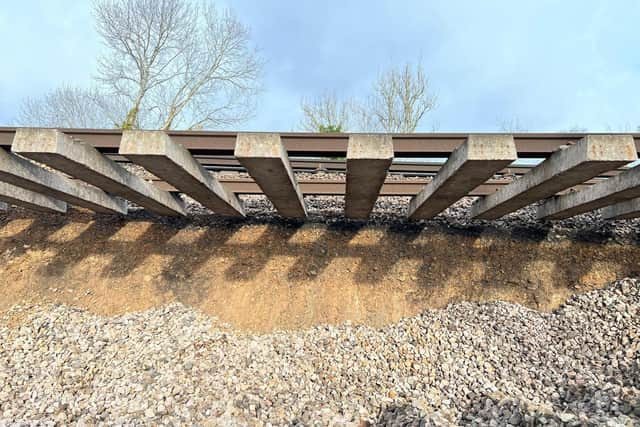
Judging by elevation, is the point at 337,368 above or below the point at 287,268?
below

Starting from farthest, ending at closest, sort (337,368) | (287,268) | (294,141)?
(287,268)
(337,368)
(294,141)

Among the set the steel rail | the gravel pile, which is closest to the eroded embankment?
the gravel pile

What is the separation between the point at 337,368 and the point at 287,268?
1826 mm

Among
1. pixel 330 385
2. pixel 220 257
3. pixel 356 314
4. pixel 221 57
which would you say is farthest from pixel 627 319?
pixel 221 57

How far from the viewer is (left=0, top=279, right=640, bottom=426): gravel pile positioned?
3227mm

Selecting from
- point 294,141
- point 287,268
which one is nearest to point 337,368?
point 287,268

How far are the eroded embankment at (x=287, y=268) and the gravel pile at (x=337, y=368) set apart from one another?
0.85ft

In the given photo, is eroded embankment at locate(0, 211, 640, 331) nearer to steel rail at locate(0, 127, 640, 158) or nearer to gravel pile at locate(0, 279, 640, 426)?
gravel pile at locate(0, 279, 640, 426)

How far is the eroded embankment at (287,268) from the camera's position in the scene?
4.95 meters

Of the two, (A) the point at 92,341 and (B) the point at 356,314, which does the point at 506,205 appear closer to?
(B) the point at 356,314

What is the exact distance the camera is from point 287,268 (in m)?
5.32

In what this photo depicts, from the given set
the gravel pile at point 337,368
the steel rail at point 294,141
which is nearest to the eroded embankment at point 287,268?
the gravel pile at point 337,368

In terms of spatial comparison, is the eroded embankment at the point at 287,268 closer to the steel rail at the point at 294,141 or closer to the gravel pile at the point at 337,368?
the gravel pile at the point at 337,368

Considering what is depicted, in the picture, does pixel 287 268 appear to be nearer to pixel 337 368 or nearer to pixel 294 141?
pixel 337 368
